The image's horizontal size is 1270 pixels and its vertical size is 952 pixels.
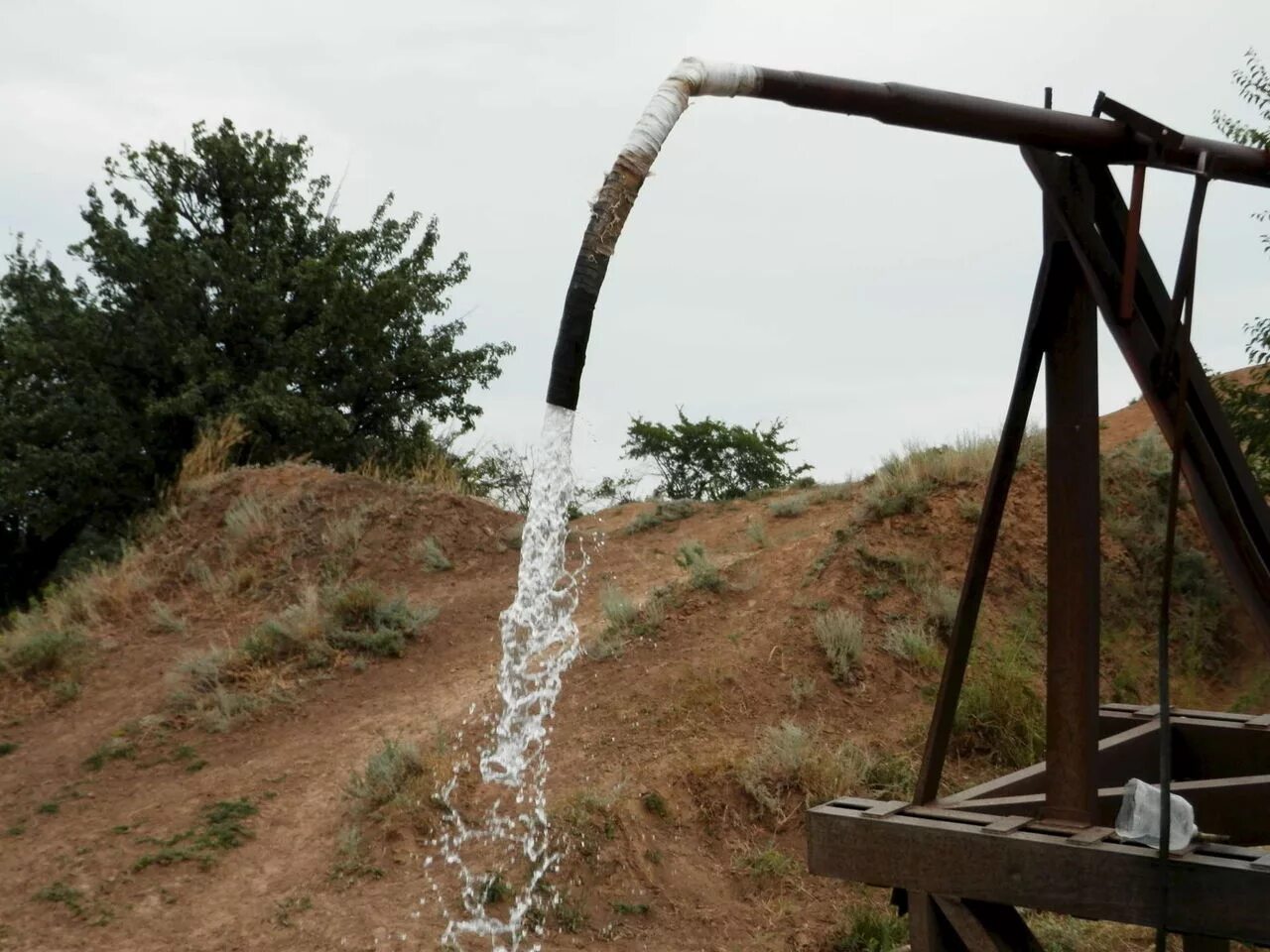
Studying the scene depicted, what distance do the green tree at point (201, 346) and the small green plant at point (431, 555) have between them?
371 centimetres

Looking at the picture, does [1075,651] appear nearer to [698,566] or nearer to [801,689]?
[801,689]

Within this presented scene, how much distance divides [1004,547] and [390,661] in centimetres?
467

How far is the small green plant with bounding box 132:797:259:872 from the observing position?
723cm

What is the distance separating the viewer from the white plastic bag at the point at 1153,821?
295 centimetres

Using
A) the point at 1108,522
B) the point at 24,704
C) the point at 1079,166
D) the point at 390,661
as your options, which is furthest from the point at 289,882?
the point at 1108,522

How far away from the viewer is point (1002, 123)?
2.90 metres

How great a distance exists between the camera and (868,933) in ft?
20.8

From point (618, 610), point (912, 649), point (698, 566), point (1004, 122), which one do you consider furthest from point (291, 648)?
point (1004, 122)

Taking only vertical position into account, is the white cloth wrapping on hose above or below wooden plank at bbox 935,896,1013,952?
above

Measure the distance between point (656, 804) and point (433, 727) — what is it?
76.2 inches

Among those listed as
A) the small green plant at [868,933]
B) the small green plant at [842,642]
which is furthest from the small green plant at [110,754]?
the small green plant at [868,933]

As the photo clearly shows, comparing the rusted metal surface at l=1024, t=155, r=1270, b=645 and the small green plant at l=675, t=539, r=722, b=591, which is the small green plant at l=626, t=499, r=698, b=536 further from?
the rusted metal surface at l=1024, t=155, r=1270, b=645

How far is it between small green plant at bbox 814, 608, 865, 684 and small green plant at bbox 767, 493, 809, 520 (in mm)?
4624

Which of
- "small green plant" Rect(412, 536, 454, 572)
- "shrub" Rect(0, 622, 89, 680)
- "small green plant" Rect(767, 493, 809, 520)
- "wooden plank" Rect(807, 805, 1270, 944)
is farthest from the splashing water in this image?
"small green plant" Rect(767, 493, 809, 520)
